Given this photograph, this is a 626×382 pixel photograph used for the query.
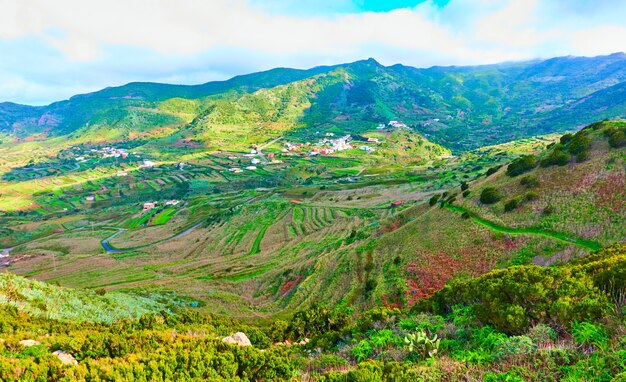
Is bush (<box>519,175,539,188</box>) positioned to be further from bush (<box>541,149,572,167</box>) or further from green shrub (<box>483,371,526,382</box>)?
green shrub (<box>483,371,526,382</box>)

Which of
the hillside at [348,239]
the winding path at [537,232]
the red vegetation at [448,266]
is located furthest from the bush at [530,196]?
the red vegetation at [448,266]

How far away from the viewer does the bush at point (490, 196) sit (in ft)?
147

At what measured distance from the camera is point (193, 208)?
147 meters

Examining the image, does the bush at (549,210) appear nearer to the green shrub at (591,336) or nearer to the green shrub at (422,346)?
the green shrub at (591,336)

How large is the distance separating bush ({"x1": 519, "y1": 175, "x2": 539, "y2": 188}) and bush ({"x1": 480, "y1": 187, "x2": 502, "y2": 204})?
138 inches

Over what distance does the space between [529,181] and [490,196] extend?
533 cm

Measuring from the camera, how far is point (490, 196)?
1773 inches

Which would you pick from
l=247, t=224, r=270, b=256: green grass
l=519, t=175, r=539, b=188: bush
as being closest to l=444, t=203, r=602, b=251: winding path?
l=519, t=175, r=539, b=188: bush

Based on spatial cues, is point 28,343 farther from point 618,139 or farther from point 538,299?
point 618,139

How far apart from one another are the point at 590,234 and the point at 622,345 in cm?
2993

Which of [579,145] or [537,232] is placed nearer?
[537,232]

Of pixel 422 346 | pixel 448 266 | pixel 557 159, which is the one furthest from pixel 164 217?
pixel 422 346

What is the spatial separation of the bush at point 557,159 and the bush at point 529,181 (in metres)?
3.32

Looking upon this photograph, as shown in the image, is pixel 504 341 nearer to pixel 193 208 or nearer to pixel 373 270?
pixel 373 270
